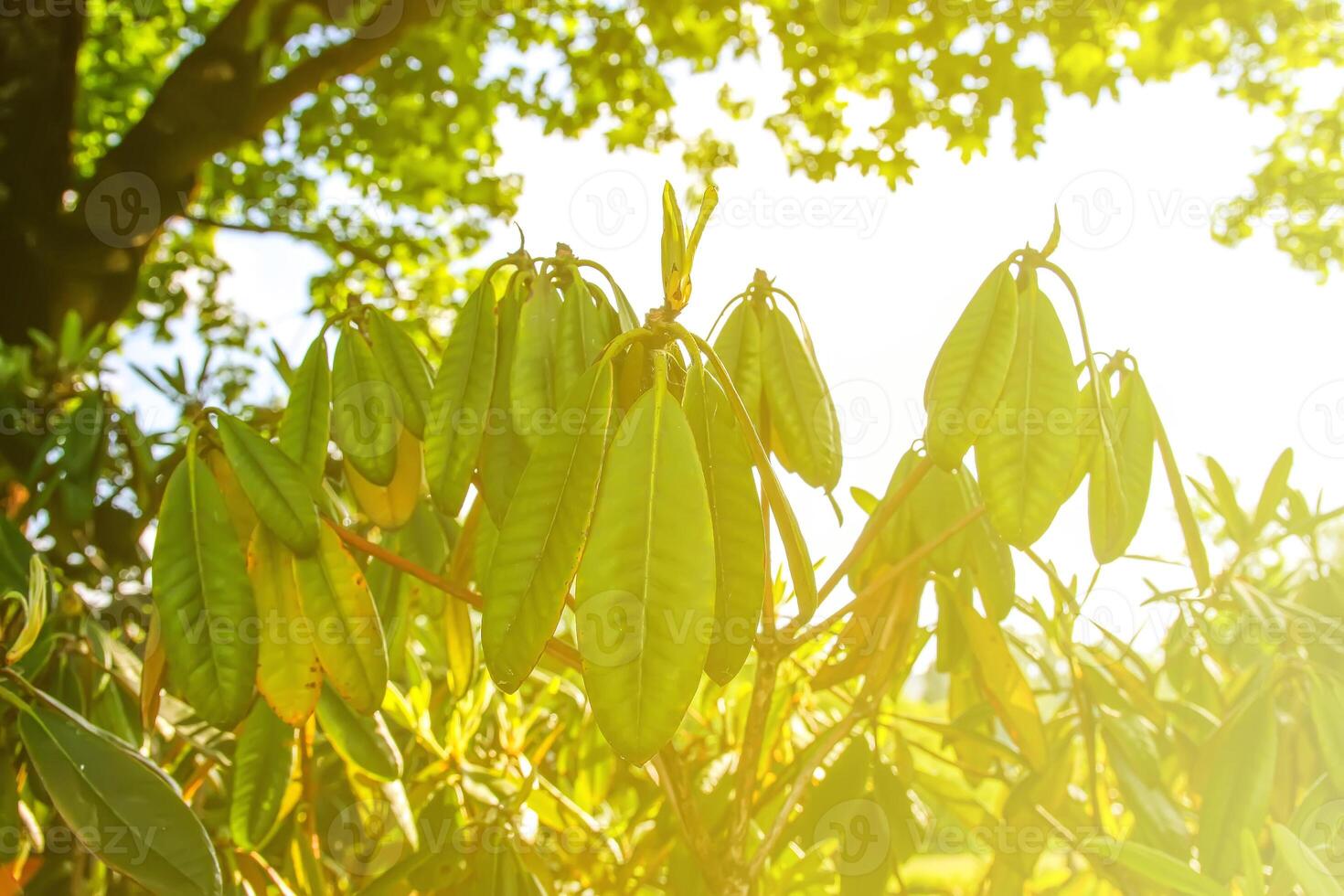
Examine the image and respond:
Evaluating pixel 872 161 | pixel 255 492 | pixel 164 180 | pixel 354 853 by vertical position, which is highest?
pixel 872 161

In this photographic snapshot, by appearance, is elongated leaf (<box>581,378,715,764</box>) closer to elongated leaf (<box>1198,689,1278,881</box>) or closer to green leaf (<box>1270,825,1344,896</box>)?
green leaf (<box>1270,825,1344,896</box>)

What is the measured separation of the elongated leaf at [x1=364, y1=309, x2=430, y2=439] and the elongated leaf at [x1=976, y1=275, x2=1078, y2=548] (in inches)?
15.8

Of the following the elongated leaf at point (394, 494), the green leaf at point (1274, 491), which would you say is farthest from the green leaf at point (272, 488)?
the green leaf at point (1274, 491)

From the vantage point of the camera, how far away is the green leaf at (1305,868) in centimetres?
57

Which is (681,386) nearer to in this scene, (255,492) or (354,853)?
(255,492)

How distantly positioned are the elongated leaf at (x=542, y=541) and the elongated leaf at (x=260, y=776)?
0.39 metres

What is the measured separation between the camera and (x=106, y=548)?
139 centimetres

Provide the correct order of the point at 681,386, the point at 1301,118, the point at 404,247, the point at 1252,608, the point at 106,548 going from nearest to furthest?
the point at 681,386 → the point at 1252,608 → the point at 106,548 → the point at 1301,118 → the point at 404,247

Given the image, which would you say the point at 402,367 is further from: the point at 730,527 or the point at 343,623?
the point at 730,527

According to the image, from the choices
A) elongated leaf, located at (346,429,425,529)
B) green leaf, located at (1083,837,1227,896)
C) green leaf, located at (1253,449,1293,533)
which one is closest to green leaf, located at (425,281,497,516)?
elongated leaf, located at (346,429,425,529)

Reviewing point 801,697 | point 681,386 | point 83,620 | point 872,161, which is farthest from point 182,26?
point 681,386

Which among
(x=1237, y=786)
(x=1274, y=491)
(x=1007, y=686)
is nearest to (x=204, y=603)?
(x=1007, y=686)

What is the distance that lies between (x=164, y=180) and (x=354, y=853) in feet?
6.49

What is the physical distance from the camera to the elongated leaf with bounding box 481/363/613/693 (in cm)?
49
